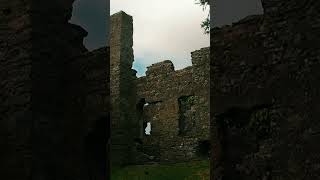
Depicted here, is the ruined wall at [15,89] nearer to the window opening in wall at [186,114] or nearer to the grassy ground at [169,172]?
the grassy ground at [169,172]

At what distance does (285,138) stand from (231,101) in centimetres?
90

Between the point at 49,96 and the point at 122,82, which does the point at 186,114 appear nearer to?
the point at 122,82

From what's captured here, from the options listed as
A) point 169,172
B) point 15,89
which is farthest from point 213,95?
point 169,172

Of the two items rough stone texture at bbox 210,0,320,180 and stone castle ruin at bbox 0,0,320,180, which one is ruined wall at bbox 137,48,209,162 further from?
rough stone texture at bbox 210,0,320,180

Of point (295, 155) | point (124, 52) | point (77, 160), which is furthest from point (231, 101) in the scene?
point (124, 52)

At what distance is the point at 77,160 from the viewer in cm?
723

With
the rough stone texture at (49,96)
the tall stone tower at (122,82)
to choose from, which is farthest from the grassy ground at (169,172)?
the rough stone texture at (49,96)

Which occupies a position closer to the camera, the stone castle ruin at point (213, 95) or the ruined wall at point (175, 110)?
the stone castle ruin at point (213, 95)

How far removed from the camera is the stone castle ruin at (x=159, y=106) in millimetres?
23641

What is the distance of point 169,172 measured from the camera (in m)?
17.5

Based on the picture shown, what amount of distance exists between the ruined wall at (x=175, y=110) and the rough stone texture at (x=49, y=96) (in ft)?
53.0

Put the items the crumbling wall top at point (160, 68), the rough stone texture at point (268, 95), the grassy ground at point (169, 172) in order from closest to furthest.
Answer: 1. the rough stone texture at point (268, 95)
2. the grassy ground at point (169, 172)
3. the crumbling wall top at point (160, 68)

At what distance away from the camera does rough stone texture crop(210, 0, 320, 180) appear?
5.73 meters

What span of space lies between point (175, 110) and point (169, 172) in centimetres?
729
